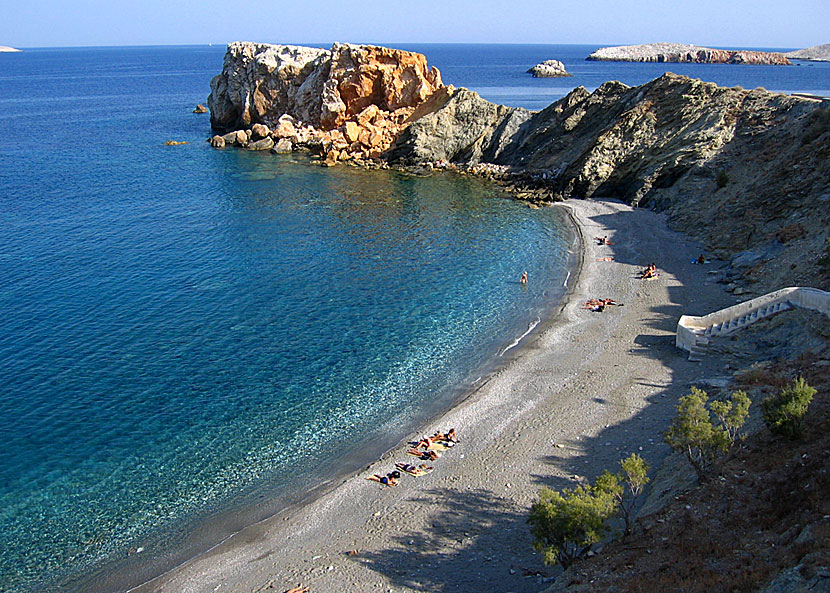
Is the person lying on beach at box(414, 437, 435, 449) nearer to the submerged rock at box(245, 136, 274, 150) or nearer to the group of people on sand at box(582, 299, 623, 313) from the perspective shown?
the group of people on sand at box(582, 299, 623, 313)

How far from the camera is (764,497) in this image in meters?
19.0

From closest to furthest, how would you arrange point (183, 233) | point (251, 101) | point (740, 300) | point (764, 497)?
point (764, 497)
point (740, 300)
point (183, 233)
point (251, 101)

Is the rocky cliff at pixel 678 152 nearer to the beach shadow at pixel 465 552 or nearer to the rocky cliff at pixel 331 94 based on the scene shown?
the rocky cliff at pixel 331 94

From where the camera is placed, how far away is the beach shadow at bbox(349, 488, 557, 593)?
66.7 ft

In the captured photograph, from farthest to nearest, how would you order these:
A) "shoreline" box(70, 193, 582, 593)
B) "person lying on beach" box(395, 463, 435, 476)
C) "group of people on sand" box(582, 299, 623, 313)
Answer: "group of people on sand" box(582, 299, 623, 313) → "person lying on beach" box(395, 463, 435, 476) → "shoreline" box(70, 193, 582, 593)

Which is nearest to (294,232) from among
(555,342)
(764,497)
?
(555,342)

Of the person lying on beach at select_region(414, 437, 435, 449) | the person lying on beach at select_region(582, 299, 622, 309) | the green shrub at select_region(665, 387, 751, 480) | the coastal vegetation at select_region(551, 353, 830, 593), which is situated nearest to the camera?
the coastal vegetation at select_region(551, 353, 830, 593)

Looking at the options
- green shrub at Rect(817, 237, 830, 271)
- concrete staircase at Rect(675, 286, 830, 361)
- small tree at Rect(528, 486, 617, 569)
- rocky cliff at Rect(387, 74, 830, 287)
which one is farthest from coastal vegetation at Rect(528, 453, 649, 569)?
green shrub at Rect(817, 237, 830, 271)

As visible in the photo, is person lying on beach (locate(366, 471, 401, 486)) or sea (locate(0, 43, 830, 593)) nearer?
sea (locate(0, 43, 830, 593))

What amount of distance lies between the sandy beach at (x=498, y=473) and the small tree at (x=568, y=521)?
1782 mm

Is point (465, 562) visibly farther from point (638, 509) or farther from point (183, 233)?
point (183, 233)

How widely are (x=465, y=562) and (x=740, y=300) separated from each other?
28199mm

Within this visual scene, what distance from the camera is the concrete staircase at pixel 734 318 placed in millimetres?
33000

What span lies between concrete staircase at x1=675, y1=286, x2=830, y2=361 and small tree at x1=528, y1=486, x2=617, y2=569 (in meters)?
18.1
